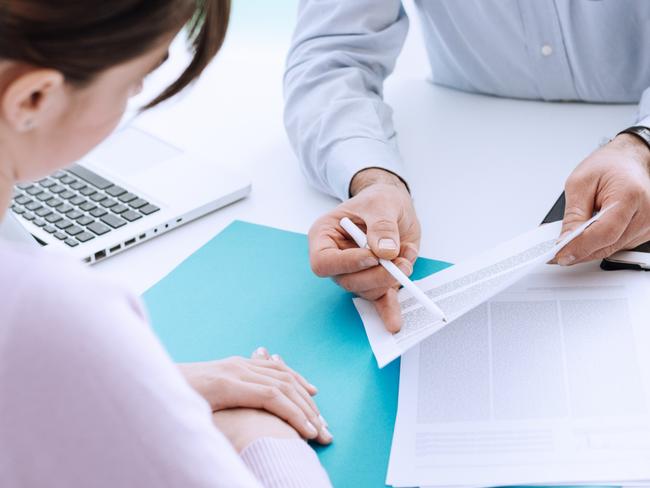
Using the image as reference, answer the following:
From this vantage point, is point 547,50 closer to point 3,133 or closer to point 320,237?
point 320,237

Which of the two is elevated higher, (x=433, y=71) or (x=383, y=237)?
(x=383, y=237)

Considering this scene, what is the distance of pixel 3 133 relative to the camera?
57cm

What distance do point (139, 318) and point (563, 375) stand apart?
0.47 metres

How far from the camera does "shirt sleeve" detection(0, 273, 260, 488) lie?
1.60 ft

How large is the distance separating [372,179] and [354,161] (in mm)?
47

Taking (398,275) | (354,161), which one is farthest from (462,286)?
(354,161)

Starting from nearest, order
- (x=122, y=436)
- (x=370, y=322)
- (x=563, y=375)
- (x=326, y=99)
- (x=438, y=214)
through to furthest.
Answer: (x=122, y=436) → (x=563, y=375) → (x=370, y=322) → (x=438, y=214) → (x=326, y=99)

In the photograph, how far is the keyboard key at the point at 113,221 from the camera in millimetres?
1147

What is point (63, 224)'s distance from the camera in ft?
3.76

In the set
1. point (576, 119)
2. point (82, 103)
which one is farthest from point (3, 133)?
point (576, 119)

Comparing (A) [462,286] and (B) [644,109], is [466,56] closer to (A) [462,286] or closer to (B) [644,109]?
(B) [644,109]

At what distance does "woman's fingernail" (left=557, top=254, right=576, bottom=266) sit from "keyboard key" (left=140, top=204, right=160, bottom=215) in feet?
1.73

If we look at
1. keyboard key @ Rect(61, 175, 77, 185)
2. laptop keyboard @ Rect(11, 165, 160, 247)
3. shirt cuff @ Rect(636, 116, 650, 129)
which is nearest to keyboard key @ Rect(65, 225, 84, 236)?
laptop keyboard @ Rect(11, 165, 160, 247)

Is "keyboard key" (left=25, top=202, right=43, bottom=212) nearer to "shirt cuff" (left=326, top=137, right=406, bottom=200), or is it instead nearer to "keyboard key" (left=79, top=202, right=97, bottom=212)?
"keyboard key" (left=79, top=202, right=97, bottom=212)
